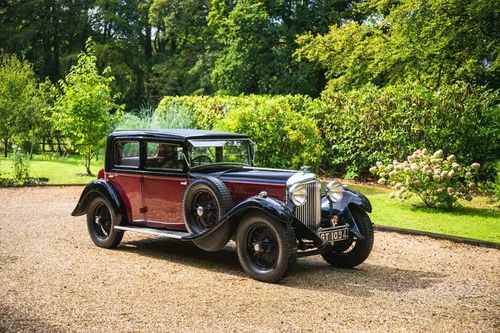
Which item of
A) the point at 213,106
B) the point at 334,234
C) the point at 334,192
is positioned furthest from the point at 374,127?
the point at 334,234

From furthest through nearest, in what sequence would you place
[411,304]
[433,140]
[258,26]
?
[258,26] < [433,140] < [411,304]

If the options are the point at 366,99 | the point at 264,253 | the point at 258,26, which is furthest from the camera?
the point at 258,26

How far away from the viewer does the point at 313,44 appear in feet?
68.4

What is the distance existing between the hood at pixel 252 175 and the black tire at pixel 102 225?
1588 millimetres

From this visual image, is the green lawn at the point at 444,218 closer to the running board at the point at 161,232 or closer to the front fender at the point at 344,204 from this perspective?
the front fender at the point at 344,204

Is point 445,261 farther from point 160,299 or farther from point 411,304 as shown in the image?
point 160,299

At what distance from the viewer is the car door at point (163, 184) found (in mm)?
7758

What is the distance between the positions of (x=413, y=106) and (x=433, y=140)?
41.1 inches

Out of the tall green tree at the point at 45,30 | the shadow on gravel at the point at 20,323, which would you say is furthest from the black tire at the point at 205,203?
the tall green tree at the point at 45,30

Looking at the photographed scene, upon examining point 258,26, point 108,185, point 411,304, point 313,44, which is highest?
point 258,26

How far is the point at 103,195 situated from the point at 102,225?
0.48 metres

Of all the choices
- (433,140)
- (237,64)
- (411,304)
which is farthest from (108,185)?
(237,64)

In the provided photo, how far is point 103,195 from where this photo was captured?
8.42 m

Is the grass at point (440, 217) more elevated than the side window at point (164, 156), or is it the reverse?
the side window at point (164, 156)
